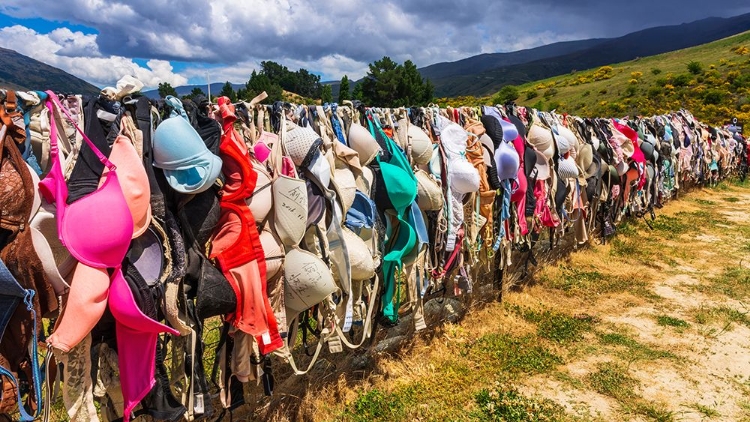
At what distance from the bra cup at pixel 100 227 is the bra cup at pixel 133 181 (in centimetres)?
4

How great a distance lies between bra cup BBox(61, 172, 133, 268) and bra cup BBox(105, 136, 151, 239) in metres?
0.04

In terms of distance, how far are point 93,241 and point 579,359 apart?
14.0 feet

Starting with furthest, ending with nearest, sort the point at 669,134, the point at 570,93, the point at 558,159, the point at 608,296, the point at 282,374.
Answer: the point at 570,93 → the point at 669,134 → the point at 608,296 → the point at 558,159 → the point at 282,374

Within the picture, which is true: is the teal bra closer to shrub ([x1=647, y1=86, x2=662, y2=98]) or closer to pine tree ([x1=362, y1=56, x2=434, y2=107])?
shrub ([x1=647, y1=86, x2=662, y2=98])

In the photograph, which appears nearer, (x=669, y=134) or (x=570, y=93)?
(x=669, y=134)

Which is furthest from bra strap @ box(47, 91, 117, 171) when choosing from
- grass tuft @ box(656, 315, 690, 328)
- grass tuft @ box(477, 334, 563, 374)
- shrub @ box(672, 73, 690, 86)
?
shrub @ box(672, 73, 690, 86)

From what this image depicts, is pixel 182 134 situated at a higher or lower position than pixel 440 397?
higher

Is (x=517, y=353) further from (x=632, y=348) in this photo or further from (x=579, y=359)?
(x=632, y=348)

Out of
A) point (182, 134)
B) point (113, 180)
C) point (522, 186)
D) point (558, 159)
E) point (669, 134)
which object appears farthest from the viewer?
point (669, 134)

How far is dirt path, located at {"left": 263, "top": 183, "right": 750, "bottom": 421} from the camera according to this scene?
3711 mm

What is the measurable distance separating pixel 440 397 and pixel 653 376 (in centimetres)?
204

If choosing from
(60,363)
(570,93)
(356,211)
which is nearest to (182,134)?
(60,363)

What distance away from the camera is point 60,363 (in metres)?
2.04

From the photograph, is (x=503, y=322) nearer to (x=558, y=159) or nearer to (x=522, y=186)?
(x=522, y=186)
